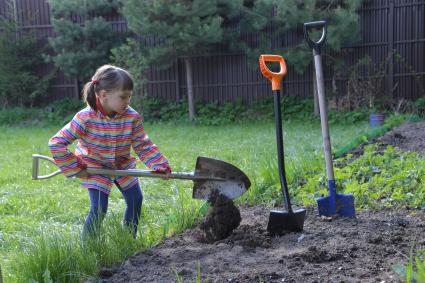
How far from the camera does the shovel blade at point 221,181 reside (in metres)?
3.28

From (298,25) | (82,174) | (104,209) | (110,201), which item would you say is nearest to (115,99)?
(82,174)

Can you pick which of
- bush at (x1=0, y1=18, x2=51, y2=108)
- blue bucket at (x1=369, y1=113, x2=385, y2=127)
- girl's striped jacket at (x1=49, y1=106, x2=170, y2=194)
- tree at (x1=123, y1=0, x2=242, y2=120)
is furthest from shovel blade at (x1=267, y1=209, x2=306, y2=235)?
bush at (x1=0, y1=18, x2=51, y2=108)

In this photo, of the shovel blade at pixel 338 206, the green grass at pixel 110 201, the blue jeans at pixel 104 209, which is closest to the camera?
the green grass at pixel 110 201

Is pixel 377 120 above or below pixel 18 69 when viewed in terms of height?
below

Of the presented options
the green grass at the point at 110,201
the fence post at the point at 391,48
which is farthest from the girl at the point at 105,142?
the fence post at the point at 391,48

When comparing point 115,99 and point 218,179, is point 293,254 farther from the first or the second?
point 115,99

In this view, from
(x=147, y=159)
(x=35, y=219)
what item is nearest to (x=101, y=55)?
(x=35, y=219)

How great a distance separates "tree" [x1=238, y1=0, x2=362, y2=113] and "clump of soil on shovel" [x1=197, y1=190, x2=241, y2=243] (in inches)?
332

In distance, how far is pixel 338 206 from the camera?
333cm

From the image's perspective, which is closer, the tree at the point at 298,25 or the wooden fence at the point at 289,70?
the tree at the point at 298,25

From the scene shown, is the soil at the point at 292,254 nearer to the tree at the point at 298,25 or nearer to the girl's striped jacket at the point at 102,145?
the girl's striped jacket at the point at 102,145

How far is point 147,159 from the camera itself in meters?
3.36

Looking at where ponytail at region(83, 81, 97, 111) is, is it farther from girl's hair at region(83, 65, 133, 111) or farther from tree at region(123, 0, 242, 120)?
tree at region(123, 0, 242, 120)

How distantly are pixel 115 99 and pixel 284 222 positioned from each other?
1222mm
